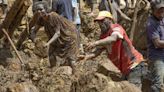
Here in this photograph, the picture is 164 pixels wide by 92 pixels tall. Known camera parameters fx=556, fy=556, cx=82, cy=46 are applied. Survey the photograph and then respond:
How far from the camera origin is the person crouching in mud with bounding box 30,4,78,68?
32.7ft

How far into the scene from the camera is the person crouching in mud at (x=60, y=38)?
32.7 ft

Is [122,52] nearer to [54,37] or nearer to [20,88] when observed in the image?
[20,88]

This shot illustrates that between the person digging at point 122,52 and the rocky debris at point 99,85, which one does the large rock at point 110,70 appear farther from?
the rocky debris at point 99,85

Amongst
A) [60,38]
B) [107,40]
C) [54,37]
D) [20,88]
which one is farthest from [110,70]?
[60,38]

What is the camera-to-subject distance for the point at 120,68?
7496 mm

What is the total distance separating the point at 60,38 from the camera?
1007cm

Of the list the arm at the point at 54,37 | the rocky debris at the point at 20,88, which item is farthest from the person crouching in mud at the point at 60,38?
the rocky debris at the point at 20,88

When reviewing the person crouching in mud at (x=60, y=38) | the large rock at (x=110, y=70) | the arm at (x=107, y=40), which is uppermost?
the arm at (x=107, y=40)

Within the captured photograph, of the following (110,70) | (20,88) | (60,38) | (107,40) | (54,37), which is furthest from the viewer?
(60,38)

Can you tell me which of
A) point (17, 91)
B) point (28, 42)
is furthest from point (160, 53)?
point (28, 42)

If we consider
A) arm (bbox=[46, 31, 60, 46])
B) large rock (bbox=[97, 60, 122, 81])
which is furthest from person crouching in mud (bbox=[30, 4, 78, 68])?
large rock (bbox=[97, 60, 122, 81])

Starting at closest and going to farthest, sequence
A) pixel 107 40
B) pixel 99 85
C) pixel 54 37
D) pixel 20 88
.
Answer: pixel 99 85 → pixel 107 40 → pixel 20 88 → pixel 54 37

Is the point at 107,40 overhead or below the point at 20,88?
overhead

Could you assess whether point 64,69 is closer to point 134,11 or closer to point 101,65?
point 101,65
